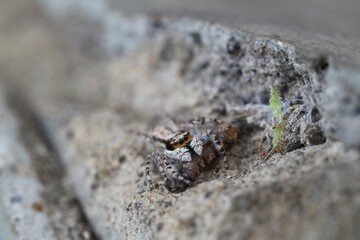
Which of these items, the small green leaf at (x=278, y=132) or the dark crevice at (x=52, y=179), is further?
the dark crevice at (x=52, y=179)

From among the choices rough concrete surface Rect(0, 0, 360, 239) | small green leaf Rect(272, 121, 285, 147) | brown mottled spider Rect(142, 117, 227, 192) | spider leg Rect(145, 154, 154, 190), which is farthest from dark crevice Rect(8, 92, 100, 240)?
small green leaf Rect(272, 121, 285, 147)

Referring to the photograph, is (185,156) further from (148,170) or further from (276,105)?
(276,105)

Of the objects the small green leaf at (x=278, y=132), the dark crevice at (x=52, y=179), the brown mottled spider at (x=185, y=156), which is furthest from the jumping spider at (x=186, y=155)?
the dark crevice at (x=52, y=179)

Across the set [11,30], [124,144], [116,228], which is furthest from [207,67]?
[11,30]

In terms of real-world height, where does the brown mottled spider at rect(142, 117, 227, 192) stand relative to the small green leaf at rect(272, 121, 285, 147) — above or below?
below

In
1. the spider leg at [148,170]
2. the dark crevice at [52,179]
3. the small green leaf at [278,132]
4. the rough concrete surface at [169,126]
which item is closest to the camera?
the rough concrete surface at [169,126]

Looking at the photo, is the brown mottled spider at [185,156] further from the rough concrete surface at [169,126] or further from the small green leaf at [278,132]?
the small green leaf at [278,132]

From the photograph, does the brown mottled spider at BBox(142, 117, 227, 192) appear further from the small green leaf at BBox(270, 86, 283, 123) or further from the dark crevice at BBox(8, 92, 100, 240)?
the dark crevice at BBox(8, 92, 100, 240)
